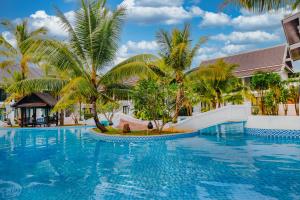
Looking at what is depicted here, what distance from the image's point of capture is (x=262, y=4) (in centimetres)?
591

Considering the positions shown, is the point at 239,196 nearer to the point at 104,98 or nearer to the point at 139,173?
the point at 139,173

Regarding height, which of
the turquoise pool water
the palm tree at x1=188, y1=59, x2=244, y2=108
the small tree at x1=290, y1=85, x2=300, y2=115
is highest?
the palm tree at x1=188, y1=59, x2=244, y2=108

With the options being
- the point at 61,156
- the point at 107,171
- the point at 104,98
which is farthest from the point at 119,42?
the point at 107,171

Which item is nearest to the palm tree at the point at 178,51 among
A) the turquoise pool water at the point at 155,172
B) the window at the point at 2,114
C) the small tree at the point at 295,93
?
the small tree at the point at 295,93

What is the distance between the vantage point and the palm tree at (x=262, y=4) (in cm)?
586

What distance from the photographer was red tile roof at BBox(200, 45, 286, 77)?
25359 mm

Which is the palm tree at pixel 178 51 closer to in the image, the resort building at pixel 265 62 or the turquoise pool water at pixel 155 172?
the turquoise pool water at pixel 155 172

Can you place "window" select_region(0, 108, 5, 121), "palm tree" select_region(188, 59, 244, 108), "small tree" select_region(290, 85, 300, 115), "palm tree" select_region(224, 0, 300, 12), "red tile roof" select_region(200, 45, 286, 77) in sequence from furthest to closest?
"window" select_region(0, 108, 5, 121), "red tile roof" select_region(200, 45, 286, 77), "palm tree" select_region(188, 59, 244, 108), "small tree" select_region(290, 85, 300, 115), "palm tree" select_region(224, 0, 300, 12)

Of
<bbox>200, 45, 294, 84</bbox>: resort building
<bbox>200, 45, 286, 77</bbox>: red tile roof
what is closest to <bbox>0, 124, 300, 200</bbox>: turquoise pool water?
<bbox>200, 45, 294, 84</bbox>: resort building

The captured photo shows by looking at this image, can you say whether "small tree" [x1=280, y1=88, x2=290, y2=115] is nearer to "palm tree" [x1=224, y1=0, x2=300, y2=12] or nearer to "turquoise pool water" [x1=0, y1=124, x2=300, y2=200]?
"turquoise pool water" [x1=0, y1=124, x2=300, y2=200]

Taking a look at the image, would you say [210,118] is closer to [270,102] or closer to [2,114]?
[270,102]

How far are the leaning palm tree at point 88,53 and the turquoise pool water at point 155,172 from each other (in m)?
3.91

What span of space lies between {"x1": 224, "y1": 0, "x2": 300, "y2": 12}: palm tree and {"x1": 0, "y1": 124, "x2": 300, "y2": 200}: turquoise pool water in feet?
12.4

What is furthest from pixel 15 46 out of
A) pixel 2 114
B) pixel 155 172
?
pixel 155 172
